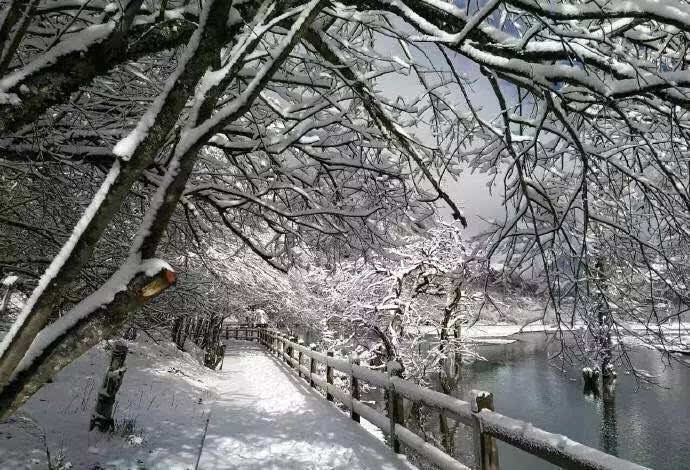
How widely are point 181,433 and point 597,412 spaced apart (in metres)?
21.2

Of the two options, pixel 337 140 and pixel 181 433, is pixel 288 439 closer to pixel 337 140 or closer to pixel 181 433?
pixel 181 433

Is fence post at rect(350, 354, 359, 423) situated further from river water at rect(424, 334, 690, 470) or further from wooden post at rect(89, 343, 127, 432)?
river water at rect(424, 334, 690, 470)

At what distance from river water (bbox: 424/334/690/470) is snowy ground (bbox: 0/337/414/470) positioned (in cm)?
821

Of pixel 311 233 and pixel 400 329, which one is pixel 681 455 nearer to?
pixel 400 329

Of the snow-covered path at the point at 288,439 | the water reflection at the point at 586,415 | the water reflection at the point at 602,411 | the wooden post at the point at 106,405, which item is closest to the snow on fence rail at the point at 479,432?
the snow-covered path at the point at 288,439

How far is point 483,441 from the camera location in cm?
362

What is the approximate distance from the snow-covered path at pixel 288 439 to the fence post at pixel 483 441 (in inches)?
48.8

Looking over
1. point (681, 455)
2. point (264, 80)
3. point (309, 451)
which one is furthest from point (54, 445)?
point (681, 455)

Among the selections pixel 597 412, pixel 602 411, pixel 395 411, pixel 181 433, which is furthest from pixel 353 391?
pixel 602 411

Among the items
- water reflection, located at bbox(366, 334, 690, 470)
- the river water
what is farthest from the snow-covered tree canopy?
the river water

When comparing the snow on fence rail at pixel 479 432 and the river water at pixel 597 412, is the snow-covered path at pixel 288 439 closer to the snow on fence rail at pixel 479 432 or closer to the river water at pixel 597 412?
the snow on fence rail at pixel 479 432

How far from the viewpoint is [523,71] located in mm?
2604

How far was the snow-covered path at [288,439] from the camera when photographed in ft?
15.6

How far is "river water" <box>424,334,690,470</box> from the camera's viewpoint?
1577 cm
